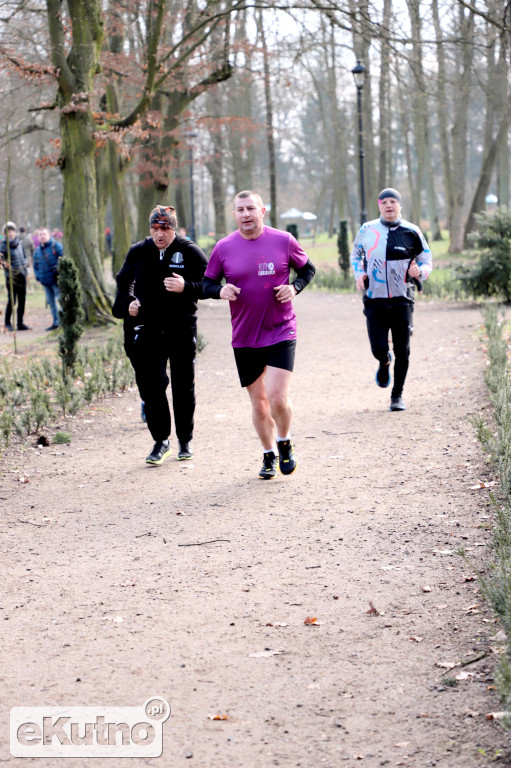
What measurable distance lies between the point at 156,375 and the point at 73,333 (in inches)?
150

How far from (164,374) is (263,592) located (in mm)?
3286

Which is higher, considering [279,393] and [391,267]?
[391,267]

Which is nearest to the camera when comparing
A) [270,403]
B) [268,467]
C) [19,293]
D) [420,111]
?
[270,403]

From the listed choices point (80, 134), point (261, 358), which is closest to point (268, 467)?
point (261, 358)

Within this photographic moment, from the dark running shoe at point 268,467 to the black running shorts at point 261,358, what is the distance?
60 cm

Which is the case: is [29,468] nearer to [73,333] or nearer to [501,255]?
[73,333]

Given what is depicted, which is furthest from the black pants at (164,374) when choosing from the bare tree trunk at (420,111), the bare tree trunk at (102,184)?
the bare tree trunk at (102,184)

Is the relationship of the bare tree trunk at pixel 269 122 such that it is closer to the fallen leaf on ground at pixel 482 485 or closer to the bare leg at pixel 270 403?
the bare leg at pixel 270 403

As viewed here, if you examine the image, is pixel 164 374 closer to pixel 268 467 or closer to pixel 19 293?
pixel 268 467

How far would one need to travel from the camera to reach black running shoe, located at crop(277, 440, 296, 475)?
709cm

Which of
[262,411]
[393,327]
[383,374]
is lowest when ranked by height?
[383,374]

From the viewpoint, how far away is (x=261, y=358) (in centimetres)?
690

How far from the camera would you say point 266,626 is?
4.49 meters

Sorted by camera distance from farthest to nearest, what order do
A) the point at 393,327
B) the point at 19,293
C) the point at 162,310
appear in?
the point at 19,293
the point at 393,327
the point at 162,310
